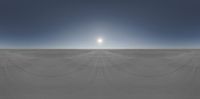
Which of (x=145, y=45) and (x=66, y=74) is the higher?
(x=145, y=45)

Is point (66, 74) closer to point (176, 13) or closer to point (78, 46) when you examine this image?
point (78, 46)

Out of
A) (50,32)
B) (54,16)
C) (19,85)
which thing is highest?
(54,16)

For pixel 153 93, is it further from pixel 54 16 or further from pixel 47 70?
pixel 54 16

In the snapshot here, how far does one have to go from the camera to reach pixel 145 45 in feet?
8.46

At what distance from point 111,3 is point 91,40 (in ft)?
2.51

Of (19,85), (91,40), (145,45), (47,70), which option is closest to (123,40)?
(145,45)

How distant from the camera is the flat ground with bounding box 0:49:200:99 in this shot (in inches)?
93.6

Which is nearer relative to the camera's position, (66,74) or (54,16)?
(66,74)

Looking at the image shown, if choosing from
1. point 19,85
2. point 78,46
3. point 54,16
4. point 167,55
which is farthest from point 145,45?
point 19,85

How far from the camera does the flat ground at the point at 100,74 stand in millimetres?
2377

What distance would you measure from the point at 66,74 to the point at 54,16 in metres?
1.07

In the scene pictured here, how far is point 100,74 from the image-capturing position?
2.43 meters

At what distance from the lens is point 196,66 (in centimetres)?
244

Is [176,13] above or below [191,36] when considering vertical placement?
above
